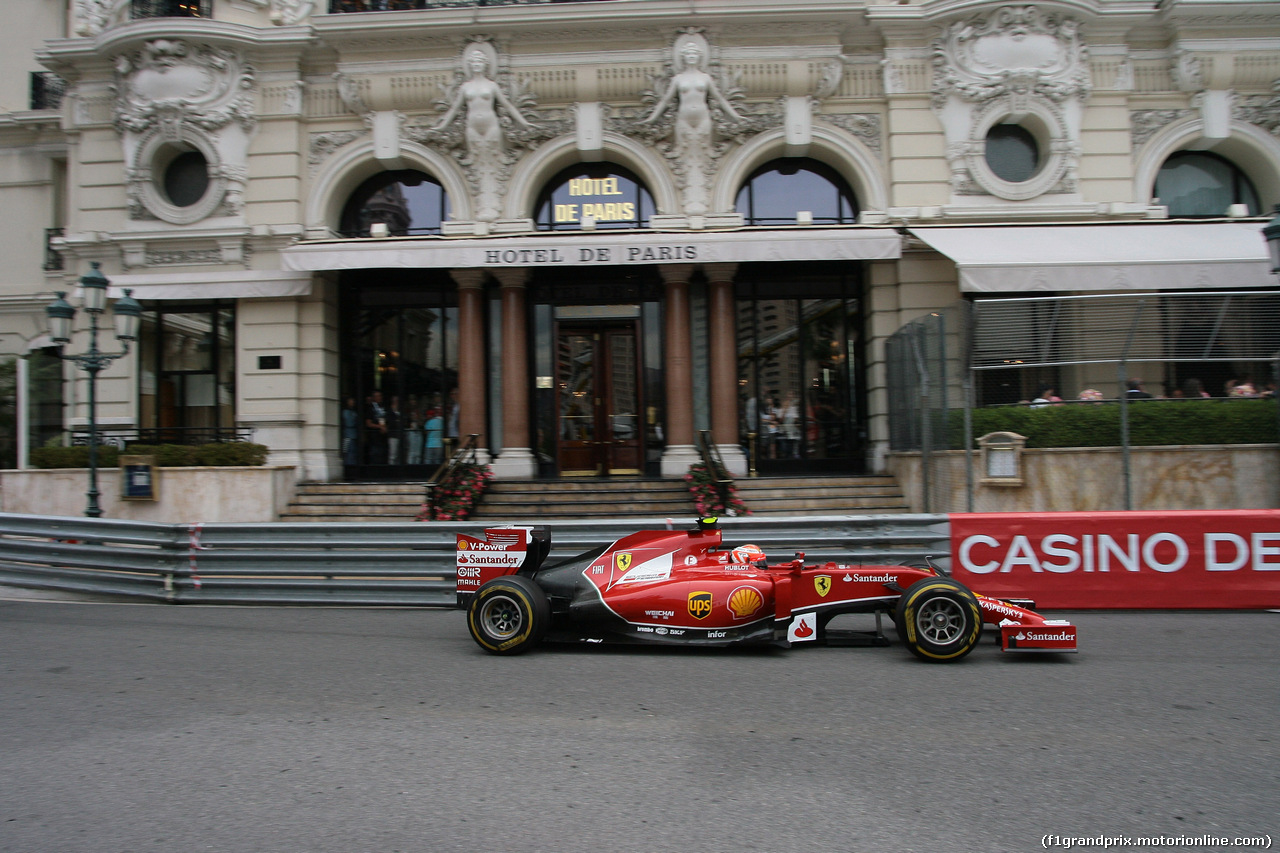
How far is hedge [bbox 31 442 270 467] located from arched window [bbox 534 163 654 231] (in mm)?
6948

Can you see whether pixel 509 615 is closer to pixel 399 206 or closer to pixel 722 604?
pixel 722 604

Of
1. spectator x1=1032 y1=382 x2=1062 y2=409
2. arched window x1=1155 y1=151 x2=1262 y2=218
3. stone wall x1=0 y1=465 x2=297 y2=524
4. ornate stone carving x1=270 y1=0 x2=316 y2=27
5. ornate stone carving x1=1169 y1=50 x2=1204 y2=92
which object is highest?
ornate stone carving x1=270 y1=0 x2=316 y2=27

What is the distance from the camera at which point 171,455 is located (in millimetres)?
13789

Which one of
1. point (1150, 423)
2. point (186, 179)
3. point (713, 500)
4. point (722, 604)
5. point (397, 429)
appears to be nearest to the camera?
point (722, 604)

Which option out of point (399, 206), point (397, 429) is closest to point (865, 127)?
point (399, 206)

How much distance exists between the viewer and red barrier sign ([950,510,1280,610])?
26.6 feet

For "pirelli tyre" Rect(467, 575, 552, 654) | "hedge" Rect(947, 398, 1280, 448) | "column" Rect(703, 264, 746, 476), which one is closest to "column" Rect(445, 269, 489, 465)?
"column" Rect(703, 264, 746, 476)

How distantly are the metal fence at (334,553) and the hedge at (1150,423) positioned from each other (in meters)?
3.78

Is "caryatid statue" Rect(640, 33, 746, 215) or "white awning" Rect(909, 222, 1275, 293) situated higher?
"caryatid statue" Rect(640, 33, 746, 215)

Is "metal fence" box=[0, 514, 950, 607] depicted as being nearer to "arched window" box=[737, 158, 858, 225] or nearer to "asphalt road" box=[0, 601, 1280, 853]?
"asphalt road" box=[0, 601, 1280, 853]

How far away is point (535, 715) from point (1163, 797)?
3.27 m

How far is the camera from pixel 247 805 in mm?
3600

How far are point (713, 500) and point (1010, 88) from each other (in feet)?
30.8

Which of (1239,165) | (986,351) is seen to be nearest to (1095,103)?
(1239,165)
